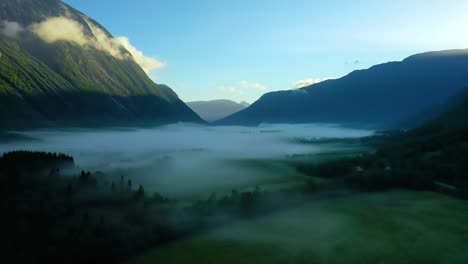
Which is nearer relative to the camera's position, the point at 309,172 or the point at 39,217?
the point at 39,217

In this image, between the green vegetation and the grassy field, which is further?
the grassy field

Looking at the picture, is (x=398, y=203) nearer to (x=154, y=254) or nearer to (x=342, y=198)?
(x=342, y=198)

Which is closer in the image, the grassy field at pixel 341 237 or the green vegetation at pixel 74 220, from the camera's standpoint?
the green vegetation at pixel 74 220

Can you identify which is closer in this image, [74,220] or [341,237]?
[74,220]

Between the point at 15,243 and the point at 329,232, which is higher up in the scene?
the point at 15,243

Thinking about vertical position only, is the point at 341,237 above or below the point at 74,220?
below

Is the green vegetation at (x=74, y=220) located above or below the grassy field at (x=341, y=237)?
above

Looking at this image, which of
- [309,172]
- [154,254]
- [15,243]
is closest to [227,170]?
[309,172]

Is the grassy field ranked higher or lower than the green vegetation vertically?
lower
